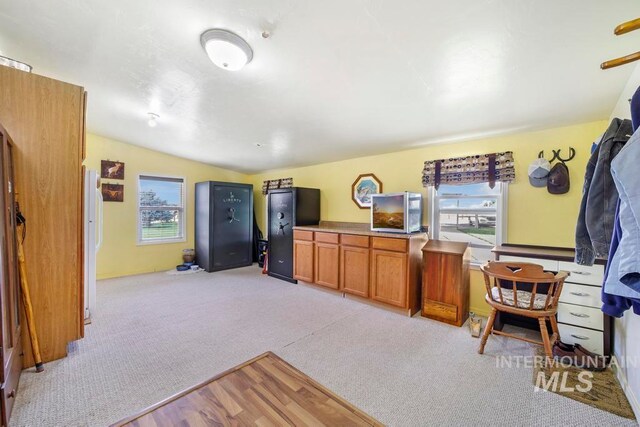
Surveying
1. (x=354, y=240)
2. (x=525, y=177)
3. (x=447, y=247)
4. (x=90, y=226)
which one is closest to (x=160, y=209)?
(x=90, y=226)

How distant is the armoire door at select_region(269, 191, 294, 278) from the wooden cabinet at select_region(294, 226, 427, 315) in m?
0.21

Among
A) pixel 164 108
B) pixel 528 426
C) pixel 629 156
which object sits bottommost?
pixel 528 426

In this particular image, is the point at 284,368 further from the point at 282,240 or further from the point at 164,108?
the point at 164,108

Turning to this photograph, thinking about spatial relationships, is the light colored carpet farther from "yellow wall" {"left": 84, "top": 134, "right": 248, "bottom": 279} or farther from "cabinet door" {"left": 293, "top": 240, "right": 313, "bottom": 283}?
"yellow wall" {"left": 84, "top": 134, "right": 248, "bottom": 279}

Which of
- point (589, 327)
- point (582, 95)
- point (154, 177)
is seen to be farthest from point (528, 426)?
point (154, 177)

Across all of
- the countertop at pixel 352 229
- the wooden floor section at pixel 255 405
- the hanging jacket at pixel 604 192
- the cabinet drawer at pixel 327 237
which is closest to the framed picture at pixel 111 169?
the countertop at pixel 352 229

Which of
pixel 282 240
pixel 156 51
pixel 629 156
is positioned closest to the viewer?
pixel 629 156

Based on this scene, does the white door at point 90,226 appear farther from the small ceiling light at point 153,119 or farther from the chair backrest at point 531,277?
the chair backrest at point 531,277

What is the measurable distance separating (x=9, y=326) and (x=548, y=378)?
3.74 m

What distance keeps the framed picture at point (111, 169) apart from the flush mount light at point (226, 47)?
3.94m

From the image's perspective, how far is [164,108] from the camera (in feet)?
10.5

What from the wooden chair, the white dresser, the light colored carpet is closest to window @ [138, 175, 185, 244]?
the light colored carpet

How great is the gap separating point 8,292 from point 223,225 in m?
3.68

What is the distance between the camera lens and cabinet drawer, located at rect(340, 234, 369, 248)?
3570 mm
